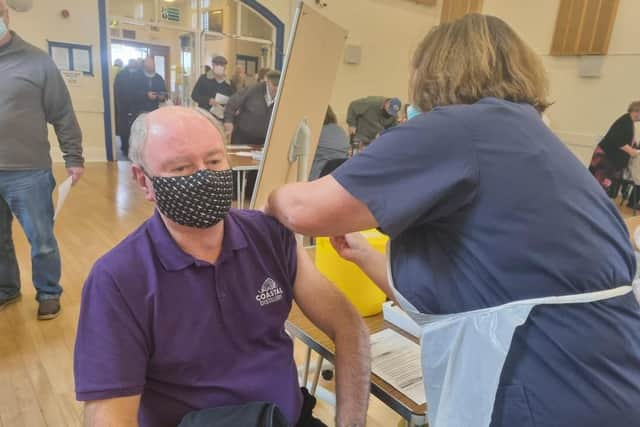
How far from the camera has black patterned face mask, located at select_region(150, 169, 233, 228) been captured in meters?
1.02

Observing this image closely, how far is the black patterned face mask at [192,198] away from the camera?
3.34ft

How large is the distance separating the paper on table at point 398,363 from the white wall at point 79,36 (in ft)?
21.1

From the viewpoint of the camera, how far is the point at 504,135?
75 centimetres

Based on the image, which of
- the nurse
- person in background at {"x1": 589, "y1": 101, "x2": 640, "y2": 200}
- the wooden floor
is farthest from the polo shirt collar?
person in background at {"x1": 589, "y1": 101, "x2": 640, "y2": 200}

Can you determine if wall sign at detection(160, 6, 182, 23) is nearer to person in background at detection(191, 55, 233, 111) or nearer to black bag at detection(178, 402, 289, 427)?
person in background at detection(191, 55, 233, 111)

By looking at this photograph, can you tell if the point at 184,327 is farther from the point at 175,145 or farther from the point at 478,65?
the point at 478,65

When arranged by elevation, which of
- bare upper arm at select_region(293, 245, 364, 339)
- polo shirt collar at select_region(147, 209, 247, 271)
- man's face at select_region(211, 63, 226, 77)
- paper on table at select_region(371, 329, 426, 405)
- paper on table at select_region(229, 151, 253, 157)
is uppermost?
man's face at select_region(211, 63, 226, 77)

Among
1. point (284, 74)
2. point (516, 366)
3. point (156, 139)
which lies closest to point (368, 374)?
point (516, 366)

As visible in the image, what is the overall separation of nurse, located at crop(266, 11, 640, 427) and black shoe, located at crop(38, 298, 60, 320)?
2248 millimetres

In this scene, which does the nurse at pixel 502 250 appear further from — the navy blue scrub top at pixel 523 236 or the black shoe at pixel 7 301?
the black shoe at pixel 7 301

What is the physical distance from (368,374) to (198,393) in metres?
0.37

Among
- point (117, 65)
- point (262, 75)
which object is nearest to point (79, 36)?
point (117, 65)

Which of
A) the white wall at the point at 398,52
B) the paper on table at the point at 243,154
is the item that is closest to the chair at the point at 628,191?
the white wall at the point at 398,52

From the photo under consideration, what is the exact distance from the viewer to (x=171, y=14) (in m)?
7.38
